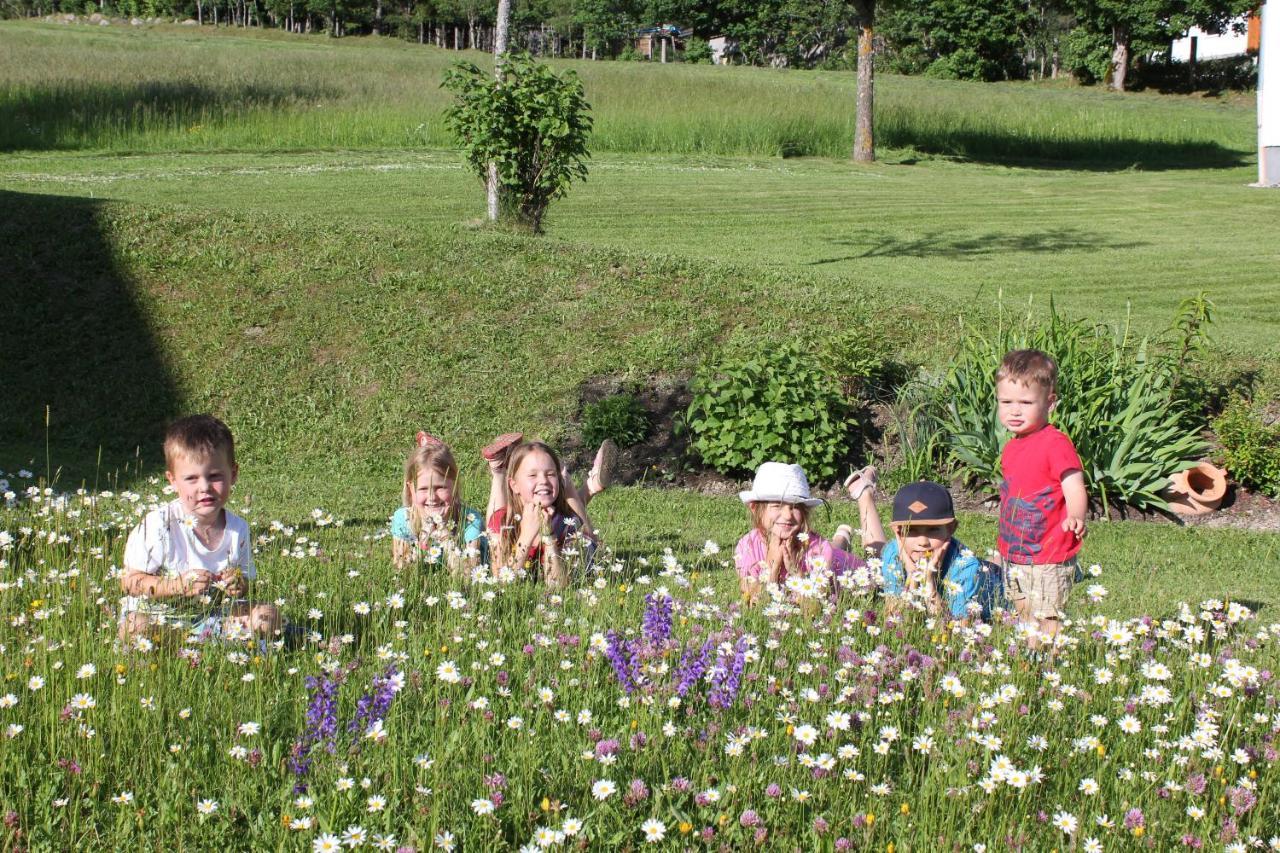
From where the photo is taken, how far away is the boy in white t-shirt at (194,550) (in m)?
4.33

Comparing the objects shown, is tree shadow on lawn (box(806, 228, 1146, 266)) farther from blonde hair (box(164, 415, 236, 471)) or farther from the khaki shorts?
blonde hair (box(164, 415, 236, 471))

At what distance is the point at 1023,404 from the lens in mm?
5312

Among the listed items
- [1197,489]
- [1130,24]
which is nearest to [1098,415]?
[1197,489]

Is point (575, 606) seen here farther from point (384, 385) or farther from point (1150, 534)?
point (384, 385)

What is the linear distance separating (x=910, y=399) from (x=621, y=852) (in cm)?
657

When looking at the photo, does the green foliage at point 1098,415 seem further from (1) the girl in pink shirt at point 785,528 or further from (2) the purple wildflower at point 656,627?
(2) the purple wildflower at point 656,627

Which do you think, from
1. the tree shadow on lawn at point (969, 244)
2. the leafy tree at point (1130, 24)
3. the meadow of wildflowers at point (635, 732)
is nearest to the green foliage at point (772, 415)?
the meadow of wildflowers at point (635, 732)

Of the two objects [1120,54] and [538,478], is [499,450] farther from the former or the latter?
[1120,54]

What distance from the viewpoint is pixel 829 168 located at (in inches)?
1046

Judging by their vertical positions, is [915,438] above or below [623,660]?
above

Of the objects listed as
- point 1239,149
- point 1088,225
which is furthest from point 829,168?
point 1239,149

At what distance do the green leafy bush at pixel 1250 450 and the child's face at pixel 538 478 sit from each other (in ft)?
17.6

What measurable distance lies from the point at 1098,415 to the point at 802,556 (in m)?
3.98

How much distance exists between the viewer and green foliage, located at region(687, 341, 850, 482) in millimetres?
8961
